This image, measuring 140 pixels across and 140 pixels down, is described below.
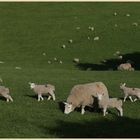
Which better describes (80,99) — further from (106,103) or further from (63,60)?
(63,60)

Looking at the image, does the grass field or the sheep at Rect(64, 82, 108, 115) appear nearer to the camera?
the grass field

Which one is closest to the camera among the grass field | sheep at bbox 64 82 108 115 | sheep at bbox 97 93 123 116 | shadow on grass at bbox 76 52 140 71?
the grass field

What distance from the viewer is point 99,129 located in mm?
16750

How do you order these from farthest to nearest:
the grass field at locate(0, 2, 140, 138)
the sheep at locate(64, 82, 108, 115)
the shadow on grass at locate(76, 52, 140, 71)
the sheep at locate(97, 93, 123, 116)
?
1. the shadow on grass at locate(76, 52, 140, 71)
2. the sheep at locate(64, 82, 108, 115)
3. the sheep at locate(97, 93, 123, 116)
4. the grass field at locate(0, 2, 140, 138)

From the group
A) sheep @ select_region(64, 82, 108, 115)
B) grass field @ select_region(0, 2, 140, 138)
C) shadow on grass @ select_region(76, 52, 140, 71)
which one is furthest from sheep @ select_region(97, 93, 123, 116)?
shadow on grass @ select_region(76, 52, 140, 71)

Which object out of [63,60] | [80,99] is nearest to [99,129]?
[80,99]

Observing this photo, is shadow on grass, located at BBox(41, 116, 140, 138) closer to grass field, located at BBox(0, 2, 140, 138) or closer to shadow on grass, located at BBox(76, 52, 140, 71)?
grass field, located at BBox(0, 2, 140, 138)

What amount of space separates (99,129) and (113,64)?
24.1m

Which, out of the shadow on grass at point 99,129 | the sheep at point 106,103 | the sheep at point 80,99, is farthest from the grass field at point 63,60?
the sheep at point 106,103

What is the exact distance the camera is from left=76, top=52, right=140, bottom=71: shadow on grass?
126ft

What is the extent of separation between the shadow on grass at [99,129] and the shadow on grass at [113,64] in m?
20.0

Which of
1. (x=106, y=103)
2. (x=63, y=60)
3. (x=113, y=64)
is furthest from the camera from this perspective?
(x=63, y=60)

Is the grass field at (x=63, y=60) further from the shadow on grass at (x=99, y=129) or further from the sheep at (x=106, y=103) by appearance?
the sheep at (x=106, y=103)

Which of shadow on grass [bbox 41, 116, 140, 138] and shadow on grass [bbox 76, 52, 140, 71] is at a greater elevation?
shadow on grass [bbox 76, 52, 140, 71]
